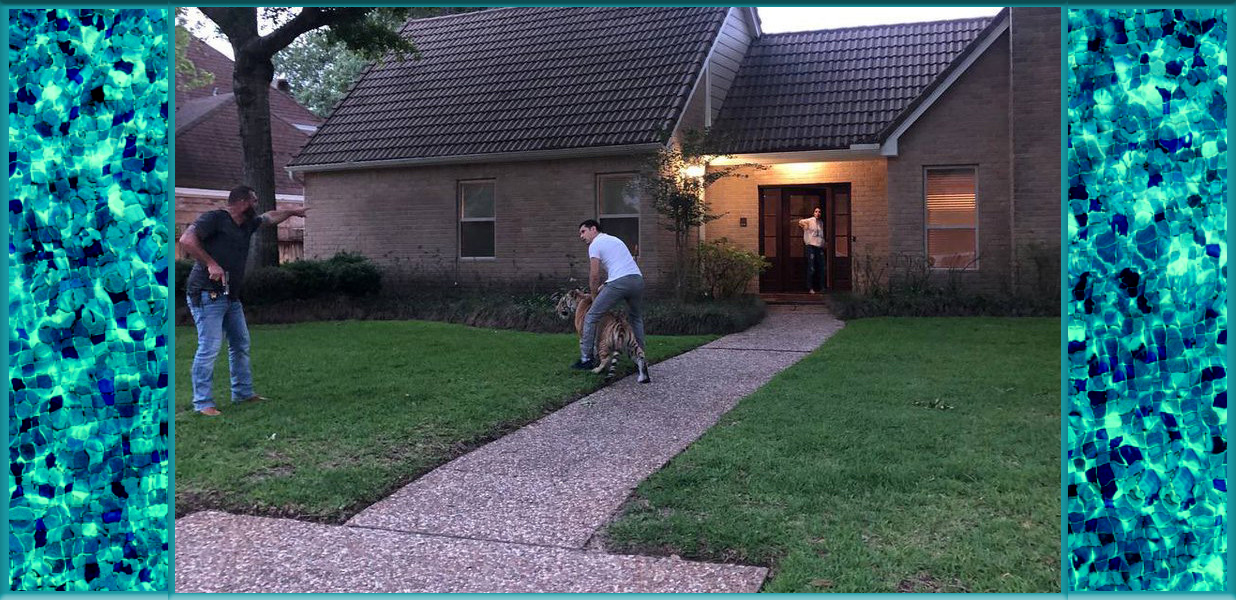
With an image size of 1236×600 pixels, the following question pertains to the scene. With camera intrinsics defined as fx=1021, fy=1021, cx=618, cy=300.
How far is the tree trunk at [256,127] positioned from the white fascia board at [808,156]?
7.67 metres

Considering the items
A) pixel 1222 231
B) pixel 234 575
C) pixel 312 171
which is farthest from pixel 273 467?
pixel 312 171

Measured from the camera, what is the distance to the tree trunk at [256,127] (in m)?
17.3

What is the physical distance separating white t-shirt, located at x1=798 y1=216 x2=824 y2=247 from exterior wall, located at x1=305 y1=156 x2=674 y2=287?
2.30m

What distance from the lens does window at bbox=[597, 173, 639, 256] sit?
56.0ft

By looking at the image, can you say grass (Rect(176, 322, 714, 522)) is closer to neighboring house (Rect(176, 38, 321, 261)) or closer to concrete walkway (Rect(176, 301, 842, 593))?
concrete walkway (Rect(176, 301, 842, 593))

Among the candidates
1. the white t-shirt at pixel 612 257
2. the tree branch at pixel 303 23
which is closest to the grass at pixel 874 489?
the white t-shirt at pixel 612 257

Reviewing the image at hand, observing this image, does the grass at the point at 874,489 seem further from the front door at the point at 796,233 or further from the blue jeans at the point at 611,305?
the front door at the point at 796,233

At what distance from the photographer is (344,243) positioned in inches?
766

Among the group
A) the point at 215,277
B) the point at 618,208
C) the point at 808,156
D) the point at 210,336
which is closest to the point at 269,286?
the point at 618,208

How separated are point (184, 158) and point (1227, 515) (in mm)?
23119

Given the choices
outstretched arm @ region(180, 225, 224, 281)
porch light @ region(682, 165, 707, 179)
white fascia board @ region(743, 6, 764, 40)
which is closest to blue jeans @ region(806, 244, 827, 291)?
porch light @ region(682, 165, 707, 179)

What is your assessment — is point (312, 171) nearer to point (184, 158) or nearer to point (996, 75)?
point (184, 158)

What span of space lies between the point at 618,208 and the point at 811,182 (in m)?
3.43

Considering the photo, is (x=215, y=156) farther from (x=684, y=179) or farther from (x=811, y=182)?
(x=811, y=182)
